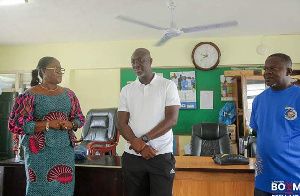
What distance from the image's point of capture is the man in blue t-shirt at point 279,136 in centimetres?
142

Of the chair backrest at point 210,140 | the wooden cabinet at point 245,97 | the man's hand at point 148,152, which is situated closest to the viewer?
the man's hand at point 148,152

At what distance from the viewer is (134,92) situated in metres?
1.75

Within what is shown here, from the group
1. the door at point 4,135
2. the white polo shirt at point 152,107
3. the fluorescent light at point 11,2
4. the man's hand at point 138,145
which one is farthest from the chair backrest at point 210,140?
the door at point 4,135

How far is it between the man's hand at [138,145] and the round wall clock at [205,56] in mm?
3623

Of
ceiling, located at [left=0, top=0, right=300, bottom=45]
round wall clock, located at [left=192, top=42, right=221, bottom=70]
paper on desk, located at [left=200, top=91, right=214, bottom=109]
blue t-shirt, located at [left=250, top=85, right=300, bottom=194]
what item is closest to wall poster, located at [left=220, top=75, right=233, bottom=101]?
paper on desk, located at [left=200, top=91, right=214, bottom=109]

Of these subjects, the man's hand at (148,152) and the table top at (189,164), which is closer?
the man's hand at (148,152)

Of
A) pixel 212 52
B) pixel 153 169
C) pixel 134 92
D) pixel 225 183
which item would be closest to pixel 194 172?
pixel 225 183

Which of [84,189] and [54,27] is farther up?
[54,27]

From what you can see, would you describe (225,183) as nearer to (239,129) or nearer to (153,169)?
(153,169)

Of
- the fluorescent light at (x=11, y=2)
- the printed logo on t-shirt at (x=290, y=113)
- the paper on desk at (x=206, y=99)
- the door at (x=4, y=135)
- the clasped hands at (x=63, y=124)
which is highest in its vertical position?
the fluorescent light at (x=11, y=2)

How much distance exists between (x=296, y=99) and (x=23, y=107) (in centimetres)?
159

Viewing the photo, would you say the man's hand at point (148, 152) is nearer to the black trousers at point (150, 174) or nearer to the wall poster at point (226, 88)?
the black trousers at point (150, 174)

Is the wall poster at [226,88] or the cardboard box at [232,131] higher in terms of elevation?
the wall poster at [226,88]

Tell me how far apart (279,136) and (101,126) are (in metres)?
2.58
